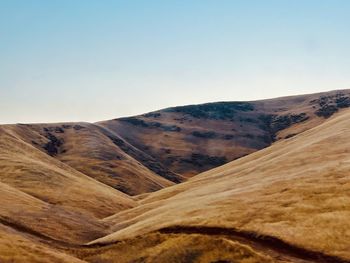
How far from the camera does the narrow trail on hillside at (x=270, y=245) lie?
57531mm

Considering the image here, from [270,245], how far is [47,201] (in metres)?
81.3

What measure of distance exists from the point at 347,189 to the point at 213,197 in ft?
100

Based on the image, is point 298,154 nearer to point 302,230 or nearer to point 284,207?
point 284,207

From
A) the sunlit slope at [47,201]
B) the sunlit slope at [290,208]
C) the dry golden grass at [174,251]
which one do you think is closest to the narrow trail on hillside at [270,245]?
the sunlit slope at [290,208]

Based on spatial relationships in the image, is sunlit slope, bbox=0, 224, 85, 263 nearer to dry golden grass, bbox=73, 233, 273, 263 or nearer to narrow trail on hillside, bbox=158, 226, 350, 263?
dry golden grass, bbox=73, 233, 273, 263

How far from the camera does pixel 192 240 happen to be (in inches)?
2694

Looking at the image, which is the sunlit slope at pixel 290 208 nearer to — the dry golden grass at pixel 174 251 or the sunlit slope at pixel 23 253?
the dry golden grass at pixel 174 251

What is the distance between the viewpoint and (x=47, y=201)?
12912cm

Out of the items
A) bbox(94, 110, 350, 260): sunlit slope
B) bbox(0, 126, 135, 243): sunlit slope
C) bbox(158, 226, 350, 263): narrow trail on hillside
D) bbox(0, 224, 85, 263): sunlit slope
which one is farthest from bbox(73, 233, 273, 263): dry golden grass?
bbox(0, 126, 135, 243): sunlit slope

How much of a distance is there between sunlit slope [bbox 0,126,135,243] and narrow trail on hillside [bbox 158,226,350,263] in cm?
2726

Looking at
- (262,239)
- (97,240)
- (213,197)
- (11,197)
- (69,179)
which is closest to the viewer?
(262,239)

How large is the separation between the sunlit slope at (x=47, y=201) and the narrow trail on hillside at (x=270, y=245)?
27.3 m

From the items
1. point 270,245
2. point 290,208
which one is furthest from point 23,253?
point 290,208

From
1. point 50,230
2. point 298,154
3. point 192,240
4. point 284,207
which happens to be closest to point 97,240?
point 50,230
